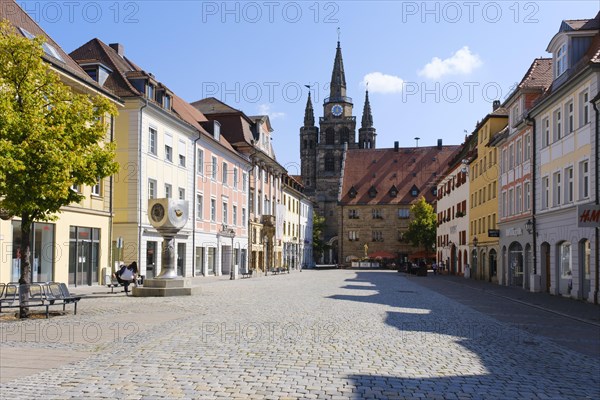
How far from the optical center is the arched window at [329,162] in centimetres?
12331

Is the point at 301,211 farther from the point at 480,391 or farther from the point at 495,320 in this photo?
the point at 480,391

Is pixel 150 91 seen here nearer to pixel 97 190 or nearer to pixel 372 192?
pixel 97 190

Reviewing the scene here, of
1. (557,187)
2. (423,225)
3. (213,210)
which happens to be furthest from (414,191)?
(557,187)

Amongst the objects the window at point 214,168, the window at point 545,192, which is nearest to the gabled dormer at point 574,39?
the window at point 545,192

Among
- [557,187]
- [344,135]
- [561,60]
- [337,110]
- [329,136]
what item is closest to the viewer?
[557,187]

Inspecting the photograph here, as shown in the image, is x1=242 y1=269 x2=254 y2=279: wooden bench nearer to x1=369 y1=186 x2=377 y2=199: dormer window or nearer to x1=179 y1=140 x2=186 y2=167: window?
x1=179 y1=140 x2=186 y2=167: window

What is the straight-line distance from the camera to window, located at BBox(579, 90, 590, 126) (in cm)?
2453

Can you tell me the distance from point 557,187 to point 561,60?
221 inches

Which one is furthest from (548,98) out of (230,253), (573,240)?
(230,253)

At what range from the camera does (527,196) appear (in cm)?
3316

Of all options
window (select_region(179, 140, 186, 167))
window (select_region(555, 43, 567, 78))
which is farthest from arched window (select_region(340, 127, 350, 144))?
window (select_region(555, 43, 567, 78))

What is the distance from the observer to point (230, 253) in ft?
170

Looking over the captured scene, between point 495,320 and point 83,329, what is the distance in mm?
10437

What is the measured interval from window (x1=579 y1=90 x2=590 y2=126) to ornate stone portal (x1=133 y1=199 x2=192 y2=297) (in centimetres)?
1615
